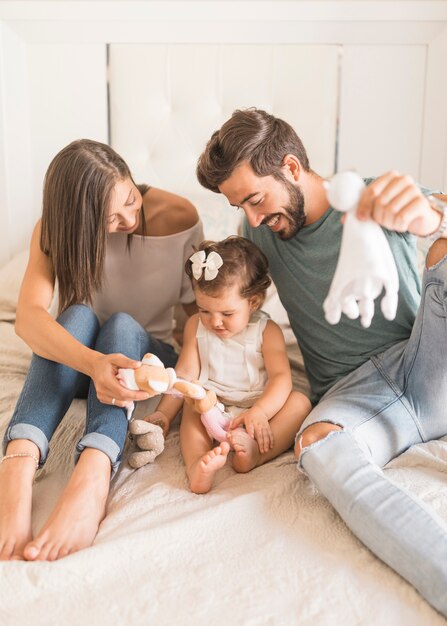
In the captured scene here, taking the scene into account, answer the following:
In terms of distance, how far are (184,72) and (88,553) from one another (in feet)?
6.02

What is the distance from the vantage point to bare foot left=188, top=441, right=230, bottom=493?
46.9 inches

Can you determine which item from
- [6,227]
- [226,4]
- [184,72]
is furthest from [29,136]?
[226,4]

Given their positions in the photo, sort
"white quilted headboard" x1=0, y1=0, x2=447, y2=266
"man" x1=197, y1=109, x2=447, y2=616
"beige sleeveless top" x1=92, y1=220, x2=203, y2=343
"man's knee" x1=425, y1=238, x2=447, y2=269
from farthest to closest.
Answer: "white quilted headboard" x1=0, y1=0, x2=447, y2=266, "beige sleeveless top" x1=92, y1=220, x2=203, y2=343, "man's knee" x1=425, y1=238, x2=447, y2=269, "man" x1=197, y1=109, x2=447, y2=616

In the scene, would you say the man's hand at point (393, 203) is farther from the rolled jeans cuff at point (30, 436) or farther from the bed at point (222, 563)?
the rolled jeans cuff at point (30, 436)

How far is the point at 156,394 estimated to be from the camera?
131 centimetres

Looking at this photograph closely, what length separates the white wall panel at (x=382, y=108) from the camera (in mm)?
2367

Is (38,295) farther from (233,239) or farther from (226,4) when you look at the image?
(226,4)

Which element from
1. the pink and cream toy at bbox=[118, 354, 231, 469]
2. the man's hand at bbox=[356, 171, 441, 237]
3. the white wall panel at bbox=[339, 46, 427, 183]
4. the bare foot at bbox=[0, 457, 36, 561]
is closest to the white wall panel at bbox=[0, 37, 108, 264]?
the white wall panel at bbox=[339, 46, 427, 183]

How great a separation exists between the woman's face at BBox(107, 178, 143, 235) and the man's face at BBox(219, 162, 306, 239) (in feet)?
0.66

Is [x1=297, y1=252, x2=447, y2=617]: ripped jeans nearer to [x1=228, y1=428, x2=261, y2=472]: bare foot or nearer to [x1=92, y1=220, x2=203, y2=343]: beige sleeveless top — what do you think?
[x1=228, y1=428, x2=261, y2=472]: bare foot

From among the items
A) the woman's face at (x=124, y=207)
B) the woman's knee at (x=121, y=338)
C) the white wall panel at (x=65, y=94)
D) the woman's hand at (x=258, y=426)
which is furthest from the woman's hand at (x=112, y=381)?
the white wall panel at (x=65, y=94)

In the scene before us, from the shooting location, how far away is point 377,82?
238cm

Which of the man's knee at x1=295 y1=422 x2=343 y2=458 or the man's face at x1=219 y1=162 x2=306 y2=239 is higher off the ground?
the man's face at x1=219 y1=162 x2=306 y2=239

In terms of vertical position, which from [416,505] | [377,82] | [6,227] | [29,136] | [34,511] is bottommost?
[34,511]
